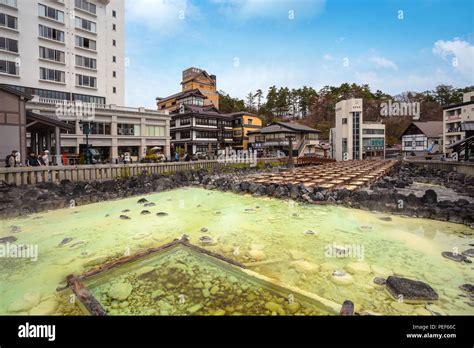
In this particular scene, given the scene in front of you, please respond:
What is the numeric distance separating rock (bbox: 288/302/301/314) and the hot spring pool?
30.9 inches

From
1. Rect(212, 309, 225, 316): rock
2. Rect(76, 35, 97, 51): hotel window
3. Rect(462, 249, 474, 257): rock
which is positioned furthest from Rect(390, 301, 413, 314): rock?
Rect(76, 35, 97, 51): hotel window

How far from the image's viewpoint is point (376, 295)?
15.8 feet

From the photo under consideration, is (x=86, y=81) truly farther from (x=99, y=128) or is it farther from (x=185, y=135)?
(x=185, y=135)

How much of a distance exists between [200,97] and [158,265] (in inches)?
1799

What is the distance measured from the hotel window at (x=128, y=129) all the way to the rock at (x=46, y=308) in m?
31.5

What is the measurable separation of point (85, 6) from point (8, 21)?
9588 mm

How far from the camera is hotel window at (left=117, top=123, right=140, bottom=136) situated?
32778mm

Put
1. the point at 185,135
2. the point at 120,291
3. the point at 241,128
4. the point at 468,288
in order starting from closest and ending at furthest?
the point at 120,291, the point at 468,288, the point at 185,135, the point at 241,128

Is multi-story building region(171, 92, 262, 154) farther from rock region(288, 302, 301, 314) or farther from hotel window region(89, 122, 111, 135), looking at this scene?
rock region(288, 302, 301, 314)

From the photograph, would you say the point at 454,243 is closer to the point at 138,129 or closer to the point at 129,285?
the point at 129,285

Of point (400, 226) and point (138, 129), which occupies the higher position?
point (138, 129)

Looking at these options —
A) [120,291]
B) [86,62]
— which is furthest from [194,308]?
[86,62]

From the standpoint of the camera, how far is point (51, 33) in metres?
30.0
